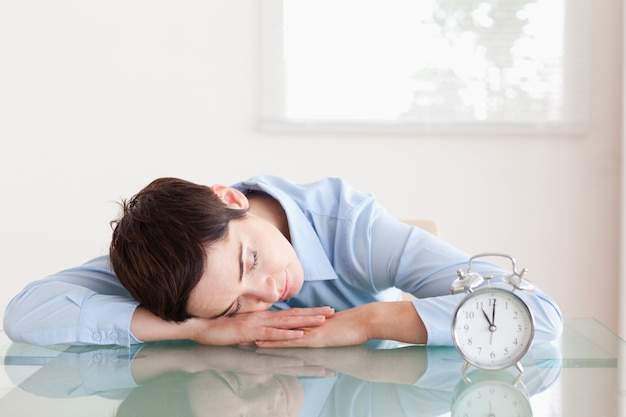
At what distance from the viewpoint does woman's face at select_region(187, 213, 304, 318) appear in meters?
1.47

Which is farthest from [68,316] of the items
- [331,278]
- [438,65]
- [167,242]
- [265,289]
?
[438,65]

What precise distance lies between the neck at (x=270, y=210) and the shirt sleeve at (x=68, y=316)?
0.32 m

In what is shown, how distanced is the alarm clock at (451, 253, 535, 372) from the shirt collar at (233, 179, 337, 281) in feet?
1.62

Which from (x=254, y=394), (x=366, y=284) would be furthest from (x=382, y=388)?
(x=366, y=284)

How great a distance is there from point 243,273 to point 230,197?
0.24 m

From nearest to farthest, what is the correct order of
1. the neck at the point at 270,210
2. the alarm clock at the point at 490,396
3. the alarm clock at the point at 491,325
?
the alarm clock at the point at 490,396 < the alarm clock at the point at 491,325 < the neck at the point at 270,210

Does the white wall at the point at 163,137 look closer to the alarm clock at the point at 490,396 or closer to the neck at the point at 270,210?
the neck at the point at 270,210

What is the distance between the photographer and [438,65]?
12.3 feet

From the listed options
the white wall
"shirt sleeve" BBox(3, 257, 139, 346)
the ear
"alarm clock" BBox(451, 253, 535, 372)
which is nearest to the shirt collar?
the ear

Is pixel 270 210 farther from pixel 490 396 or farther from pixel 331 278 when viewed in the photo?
pixel 490 396

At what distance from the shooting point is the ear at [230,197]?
1666mm

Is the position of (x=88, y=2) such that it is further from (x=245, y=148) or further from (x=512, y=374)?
(x=512, y=374)

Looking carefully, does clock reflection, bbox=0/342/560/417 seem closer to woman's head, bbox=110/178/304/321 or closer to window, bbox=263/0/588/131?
woman's head, bbox=110/178/304/321

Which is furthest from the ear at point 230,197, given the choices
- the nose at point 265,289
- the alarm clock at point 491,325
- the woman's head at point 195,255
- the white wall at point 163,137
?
the white wall at point 163,137
